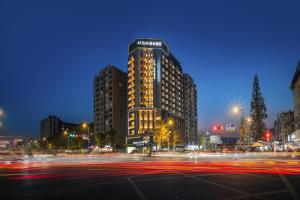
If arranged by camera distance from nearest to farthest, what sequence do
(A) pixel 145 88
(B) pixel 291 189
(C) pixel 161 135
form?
(B) pixel 291 189
(C) pixel 161 135
(A) pixel 145 88

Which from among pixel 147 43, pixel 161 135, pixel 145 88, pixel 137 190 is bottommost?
pixel 137 190

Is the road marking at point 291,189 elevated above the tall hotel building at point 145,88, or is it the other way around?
the tall hotel building at point 145,88

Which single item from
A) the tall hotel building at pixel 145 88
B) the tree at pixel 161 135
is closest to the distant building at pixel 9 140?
the tree at pixel 161 135

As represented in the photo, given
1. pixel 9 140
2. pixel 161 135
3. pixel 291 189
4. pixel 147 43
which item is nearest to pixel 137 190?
pixel 291 189

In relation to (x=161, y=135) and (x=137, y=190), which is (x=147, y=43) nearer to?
(x=161, y=135)

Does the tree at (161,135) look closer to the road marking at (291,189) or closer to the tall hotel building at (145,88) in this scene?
the tall hotel building at (145,88)

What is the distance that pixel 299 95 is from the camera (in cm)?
13012

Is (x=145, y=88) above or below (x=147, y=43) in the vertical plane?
below

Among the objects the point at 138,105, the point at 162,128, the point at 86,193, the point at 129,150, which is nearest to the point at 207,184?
the point at 86,193

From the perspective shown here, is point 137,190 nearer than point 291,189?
No

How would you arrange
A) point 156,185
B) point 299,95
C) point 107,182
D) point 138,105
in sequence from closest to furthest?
point 156,185 < point 107,182 < point 299,95 < point 138,105

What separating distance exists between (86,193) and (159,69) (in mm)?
178056

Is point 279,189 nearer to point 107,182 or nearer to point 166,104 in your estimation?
point 107,182

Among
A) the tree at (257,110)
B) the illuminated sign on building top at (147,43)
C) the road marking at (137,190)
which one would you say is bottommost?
the road marking at (137,190)
